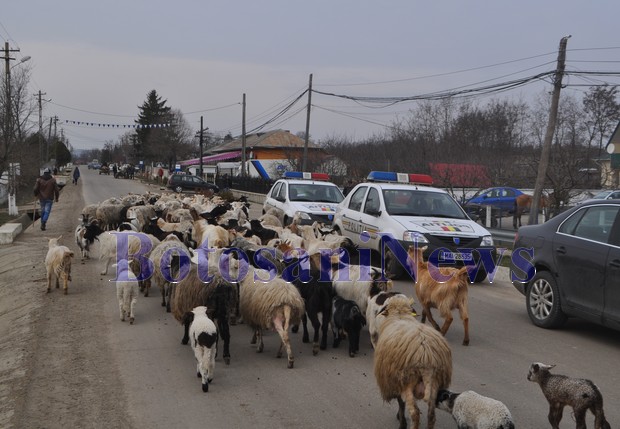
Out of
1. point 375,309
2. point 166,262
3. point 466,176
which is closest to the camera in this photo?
point 375,309

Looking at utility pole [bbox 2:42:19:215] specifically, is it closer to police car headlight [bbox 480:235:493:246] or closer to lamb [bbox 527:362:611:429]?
police car headlight [bbox 480:235:493:246]

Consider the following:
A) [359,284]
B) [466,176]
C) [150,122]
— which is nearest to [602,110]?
[466,176]

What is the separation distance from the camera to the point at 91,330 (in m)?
8.32

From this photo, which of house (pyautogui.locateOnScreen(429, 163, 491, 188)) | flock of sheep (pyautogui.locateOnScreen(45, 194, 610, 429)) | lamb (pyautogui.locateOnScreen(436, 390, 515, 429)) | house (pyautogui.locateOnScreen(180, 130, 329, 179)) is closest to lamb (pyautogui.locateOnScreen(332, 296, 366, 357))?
flock of sheep (pyautogui.locateOnScreen(45, 194, 610, 429))

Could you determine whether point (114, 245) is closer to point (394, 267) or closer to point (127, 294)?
point (127, 294)

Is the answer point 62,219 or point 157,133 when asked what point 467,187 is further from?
point 157,133

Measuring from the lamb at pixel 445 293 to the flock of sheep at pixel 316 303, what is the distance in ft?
0.04

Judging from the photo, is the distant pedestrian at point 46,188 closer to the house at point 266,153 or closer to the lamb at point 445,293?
the lamb at point 445,293

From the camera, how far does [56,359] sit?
704 cm

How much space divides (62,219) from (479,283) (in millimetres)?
18332

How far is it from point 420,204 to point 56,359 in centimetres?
836

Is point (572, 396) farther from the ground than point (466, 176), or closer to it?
closer to it

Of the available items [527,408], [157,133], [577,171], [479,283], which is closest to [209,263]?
[527,408]

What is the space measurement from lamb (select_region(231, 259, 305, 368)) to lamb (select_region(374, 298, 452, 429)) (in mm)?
2002
